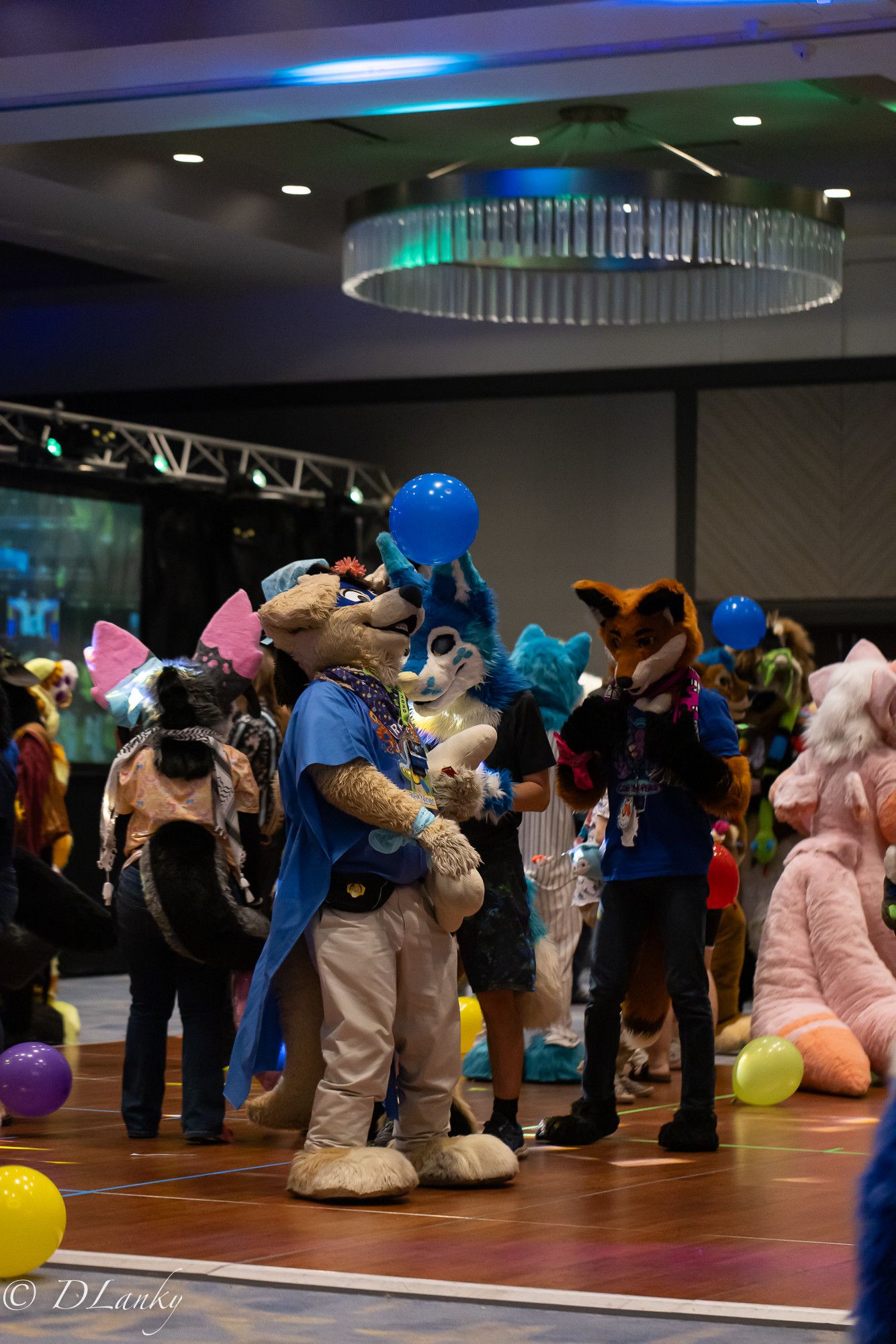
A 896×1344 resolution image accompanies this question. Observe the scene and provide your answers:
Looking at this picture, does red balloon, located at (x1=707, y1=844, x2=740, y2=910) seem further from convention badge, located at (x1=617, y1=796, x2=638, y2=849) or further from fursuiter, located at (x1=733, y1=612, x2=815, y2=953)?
fursuiter, located at (x1=733, y1=612, x2=815, y2=953)

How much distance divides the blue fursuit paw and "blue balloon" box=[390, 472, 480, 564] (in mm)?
2241

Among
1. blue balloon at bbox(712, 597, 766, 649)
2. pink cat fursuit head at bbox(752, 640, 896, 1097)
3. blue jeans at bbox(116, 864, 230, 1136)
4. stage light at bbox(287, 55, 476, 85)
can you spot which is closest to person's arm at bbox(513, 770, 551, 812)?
blue jeans at bbox(116, 864, 230, 1136)

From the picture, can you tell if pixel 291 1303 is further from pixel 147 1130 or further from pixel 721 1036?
pixel 721 1036

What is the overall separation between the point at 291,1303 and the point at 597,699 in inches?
86.7

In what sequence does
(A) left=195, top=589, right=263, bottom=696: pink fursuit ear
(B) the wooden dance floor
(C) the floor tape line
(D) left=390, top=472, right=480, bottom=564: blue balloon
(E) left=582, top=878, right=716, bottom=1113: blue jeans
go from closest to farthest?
(C) the floor tape line
(B) the wooden dance floor
(D) left=390, top=472, right=480, bottom=564: blue balloon
(E) left=582, top=878, right=716, bottom=1113: blue jeans
(A) left=195, top=589, right=263, bottom=696: pink fursuit ear

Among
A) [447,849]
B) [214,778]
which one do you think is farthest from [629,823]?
[214,778]

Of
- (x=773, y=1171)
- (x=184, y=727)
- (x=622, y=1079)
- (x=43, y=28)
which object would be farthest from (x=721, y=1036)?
(x=43, y=28)

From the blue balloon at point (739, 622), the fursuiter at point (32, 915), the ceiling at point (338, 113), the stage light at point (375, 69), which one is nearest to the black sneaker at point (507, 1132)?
the fursuiter at point (32, 915)

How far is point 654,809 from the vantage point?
15.9ft

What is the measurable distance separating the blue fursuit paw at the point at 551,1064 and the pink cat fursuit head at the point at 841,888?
67cm

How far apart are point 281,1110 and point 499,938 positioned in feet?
2.43

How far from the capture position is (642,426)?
38.6 ft

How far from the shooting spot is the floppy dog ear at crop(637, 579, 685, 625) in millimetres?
4902

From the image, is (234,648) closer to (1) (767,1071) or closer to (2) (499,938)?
(2) (499,938)
